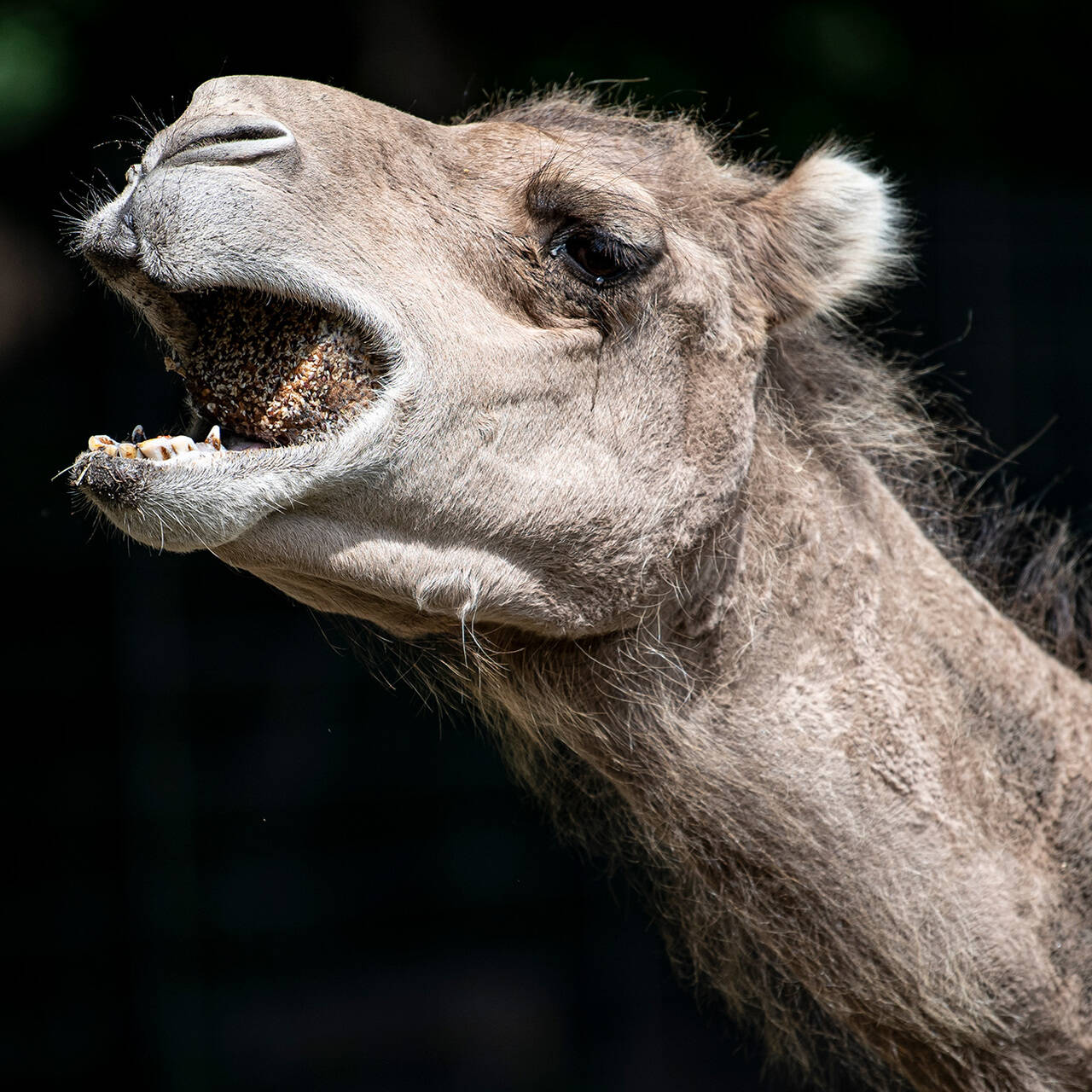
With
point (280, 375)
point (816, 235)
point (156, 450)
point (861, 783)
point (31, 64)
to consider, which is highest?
point (816, 235)

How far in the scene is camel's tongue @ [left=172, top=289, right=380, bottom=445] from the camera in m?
1.86

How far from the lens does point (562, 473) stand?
210 centimetres

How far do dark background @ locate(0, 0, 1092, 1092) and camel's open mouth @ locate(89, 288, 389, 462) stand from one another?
3.15 m

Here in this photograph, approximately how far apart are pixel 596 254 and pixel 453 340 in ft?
1.22

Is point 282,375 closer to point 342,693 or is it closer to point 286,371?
point 286,371

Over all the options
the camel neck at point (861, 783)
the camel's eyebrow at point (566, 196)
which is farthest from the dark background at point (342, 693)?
the camel neck at point (861, 783)

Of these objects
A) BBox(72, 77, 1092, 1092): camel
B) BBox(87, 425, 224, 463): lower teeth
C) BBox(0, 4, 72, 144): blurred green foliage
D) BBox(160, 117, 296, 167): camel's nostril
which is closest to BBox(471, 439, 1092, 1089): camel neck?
BBox(72, 77, 1092, 1092): camel

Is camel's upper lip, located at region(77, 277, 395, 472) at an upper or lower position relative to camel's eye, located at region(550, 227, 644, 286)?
lower

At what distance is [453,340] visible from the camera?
1952mm

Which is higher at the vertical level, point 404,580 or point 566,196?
point 566,196

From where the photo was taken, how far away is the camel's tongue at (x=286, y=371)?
1862 millimetres

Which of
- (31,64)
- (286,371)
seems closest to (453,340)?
(286,371)

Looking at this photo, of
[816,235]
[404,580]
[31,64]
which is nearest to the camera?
[404,580]

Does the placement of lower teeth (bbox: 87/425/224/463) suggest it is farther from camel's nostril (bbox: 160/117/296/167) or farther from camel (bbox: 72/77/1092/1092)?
camel's nostril (bbox: 160/117/296/167)
